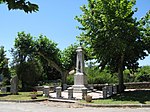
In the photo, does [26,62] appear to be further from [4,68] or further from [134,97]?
[134,97]

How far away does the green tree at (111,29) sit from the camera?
21.5 m

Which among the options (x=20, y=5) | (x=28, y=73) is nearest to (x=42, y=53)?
A: (x=28, y=73)

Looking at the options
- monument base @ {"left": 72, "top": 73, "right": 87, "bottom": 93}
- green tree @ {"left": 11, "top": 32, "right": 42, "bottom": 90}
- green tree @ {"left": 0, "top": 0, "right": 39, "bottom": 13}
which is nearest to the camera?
green tree @ {"left": 0, "top": 0, "right": 39, "bottom": 13}

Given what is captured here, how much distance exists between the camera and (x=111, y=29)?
21.5 m

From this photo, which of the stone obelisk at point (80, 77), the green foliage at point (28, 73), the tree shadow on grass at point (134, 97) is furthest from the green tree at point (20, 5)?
the green foliage at point (28, 73)

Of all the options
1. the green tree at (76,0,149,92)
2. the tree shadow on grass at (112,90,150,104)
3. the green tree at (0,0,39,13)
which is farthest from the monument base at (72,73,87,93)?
the green tree at (0,0,39,13)

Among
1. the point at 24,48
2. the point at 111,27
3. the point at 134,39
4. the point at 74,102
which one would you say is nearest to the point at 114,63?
the point at 134,39

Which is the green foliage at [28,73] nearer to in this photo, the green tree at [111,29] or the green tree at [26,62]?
the green tree at [26,62]

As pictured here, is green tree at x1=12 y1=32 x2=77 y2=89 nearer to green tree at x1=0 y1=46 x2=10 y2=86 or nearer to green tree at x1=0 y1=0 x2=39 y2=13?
green tree at x1=0 y1=46 x2=10 y2=86

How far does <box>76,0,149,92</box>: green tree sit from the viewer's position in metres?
21.5

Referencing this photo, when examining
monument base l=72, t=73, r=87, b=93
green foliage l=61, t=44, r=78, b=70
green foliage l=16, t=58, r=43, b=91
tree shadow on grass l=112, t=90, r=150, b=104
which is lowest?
tree shadow on grass l=112, t=90, r=150, b=104

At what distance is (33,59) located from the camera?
141 feet

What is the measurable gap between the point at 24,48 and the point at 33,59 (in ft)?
15.3

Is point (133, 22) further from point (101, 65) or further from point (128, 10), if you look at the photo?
point (101, 65)
